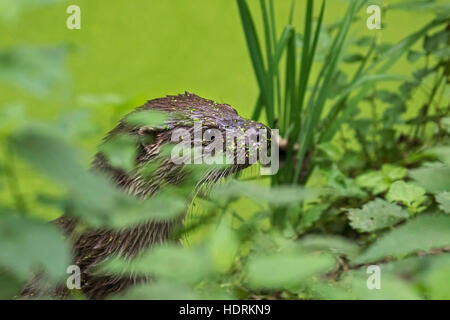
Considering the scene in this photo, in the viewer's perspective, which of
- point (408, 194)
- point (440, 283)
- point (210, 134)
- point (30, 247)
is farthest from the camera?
point (408, 194)

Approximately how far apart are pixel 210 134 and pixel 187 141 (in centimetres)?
5

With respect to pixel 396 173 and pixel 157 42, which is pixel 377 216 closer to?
pixel 396 173

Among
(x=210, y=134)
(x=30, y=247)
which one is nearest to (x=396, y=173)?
(x=210, y=134)

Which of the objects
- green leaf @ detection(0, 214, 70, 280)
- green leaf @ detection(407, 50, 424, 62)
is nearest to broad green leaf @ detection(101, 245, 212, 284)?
green leaf @ detection(0, 214, 70, 280)

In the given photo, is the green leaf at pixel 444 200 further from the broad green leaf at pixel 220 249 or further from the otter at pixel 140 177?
the broad green leaf at pixel 220 249

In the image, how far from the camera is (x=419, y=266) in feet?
3.18

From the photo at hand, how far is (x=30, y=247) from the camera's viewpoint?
1.51 ft

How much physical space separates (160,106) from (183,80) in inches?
28.9

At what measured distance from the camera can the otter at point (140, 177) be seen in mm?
1008

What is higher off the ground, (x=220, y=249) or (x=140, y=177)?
(x=140, y=177)

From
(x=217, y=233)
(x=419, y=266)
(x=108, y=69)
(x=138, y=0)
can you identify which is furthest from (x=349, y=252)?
(x=138, y=0)

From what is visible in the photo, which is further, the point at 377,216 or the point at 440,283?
the point at 377,216

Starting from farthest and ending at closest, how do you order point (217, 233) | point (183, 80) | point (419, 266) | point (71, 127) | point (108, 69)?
point (108, 69), point (183, 80), point (419, 266), point (217, 233), point (71, 127)
